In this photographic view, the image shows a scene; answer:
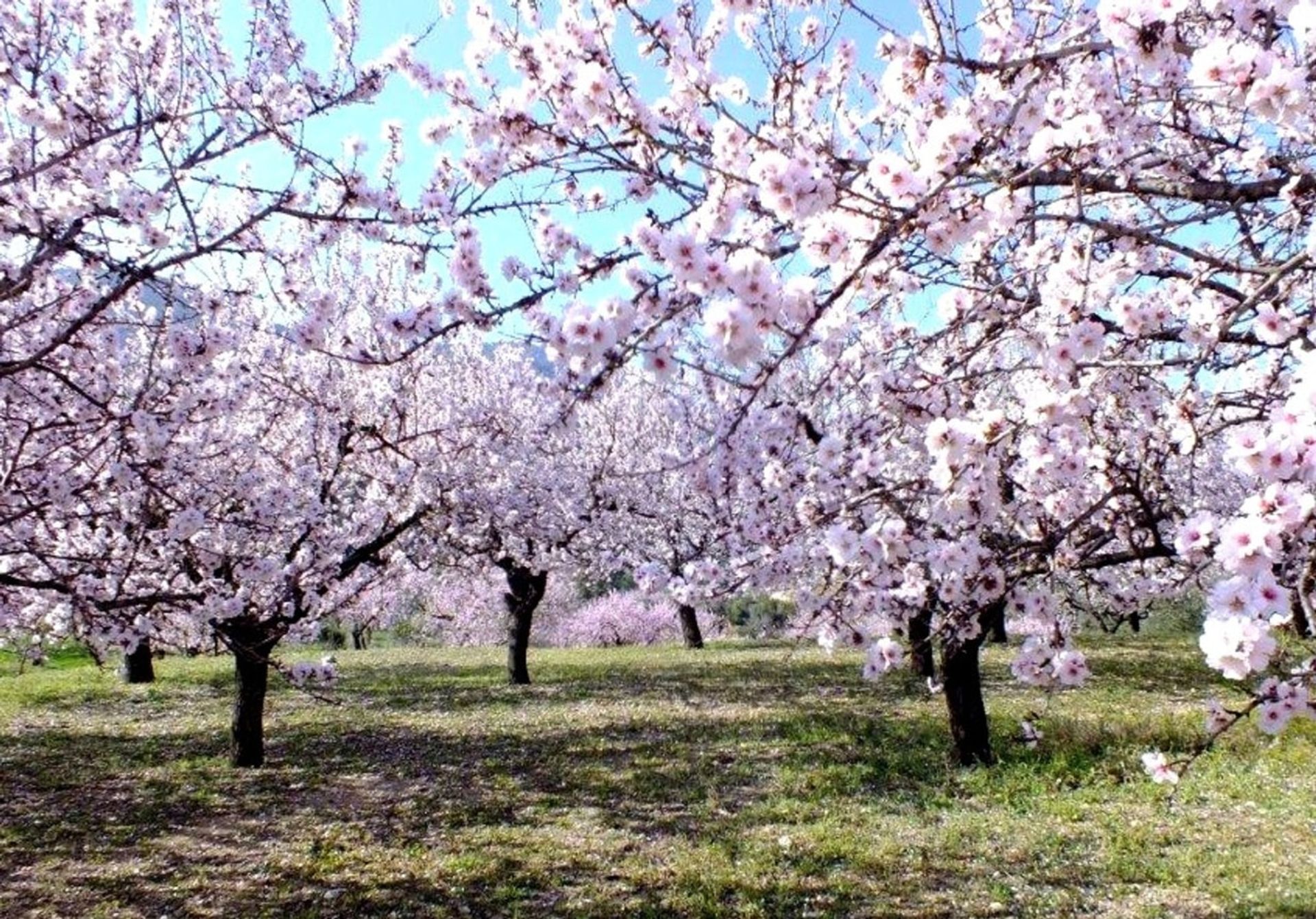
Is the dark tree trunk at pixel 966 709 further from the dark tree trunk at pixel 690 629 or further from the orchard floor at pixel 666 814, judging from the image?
the dark tree trunk at pixel 690 629

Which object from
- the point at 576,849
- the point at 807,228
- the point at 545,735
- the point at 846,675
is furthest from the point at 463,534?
the point at 807,228

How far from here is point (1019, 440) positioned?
4961 mm

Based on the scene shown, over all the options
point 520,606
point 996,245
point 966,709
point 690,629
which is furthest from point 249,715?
point 690,629

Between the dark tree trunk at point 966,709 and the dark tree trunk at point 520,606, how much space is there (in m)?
11.6

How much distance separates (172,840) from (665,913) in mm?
5374

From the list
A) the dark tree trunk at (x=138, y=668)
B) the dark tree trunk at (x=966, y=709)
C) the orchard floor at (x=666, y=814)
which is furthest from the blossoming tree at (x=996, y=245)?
the dark tree trunk at (x=138, y=668)

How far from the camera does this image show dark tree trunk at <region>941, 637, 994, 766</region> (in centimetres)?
1006

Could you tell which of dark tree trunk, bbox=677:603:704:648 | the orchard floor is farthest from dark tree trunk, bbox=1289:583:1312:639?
dark tree trunk, bbox=677:603:704:648

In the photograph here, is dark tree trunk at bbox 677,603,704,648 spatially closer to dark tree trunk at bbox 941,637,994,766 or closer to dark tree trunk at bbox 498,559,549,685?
dark tree trunk at bbox 498,559,549,685

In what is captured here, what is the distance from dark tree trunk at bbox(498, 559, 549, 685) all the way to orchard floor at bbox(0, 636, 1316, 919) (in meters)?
4.00

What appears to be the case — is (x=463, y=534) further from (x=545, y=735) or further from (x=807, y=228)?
(x=807, y=228)

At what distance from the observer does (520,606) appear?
66.2 ft

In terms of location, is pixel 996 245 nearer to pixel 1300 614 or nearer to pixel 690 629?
pixel 1300 614

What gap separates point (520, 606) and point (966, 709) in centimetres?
1220
